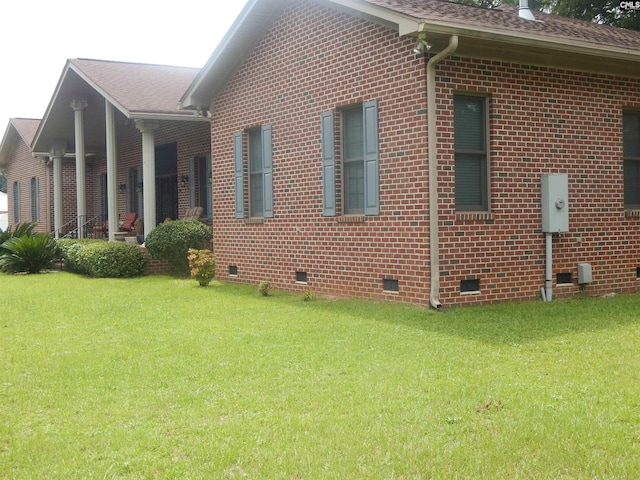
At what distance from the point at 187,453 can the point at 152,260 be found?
1326 cm

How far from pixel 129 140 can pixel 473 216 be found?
15.6 m

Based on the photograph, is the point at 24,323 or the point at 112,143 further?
the point at 112,143

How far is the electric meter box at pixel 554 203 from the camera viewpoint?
1055 cm

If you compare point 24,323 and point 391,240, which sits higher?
point 391,240

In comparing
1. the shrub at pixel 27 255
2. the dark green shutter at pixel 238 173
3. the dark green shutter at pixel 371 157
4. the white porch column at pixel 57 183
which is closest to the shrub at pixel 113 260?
the shrub at pixel 27 255

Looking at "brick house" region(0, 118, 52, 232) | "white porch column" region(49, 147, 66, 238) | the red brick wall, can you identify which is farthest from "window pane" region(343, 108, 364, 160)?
"brick house" region(0, 118, 52, 232)

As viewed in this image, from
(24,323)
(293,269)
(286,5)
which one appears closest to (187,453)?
(24,323)

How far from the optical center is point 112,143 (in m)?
18.4

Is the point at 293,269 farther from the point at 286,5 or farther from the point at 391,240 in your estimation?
the point at 286,5

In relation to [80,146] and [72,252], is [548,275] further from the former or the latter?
[80,146]

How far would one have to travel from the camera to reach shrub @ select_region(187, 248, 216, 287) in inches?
550

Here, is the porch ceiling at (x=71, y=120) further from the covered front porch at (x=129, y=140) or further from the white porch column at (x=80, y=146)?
the white porch column at (x=80, y=146)

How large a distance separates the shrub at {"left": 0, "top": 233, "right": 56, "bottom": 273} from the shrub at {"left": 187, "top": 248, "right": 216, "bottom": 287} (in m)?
5.83

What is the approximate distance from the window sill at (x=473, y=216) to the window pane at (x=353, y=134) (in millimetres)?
1975
